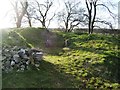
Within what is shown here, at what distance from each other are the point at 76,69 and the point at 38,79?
9.32 feet

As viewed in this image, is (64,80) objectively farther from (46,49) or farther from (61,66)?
(46,49)

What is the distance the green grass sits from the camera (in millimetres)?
12953

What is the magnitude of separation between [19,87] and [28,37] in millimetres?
10226

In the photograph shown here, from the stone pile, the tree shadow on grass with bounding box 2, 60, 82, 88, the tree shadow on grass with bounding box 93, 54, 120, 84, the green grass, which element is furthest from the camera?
the tree shadow on grass with bounding box 93, 54, 120, 84

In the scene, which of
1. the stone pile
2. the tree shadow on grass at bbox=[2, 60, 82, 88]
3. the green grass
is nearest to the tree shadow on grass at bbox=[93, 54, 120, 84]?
the green grass

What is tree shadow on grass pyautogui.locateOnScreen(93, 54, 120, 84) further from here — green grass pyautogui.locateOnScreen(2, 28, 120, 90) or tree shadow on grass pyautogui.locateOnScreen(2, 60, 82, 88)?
tree shadow on grass pyautogui.locateOnScreen(2, 60, 82, 88)

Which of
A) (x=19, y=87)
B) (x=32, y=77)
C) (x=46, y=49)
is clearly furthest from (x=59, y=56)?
(x=19, y=87)

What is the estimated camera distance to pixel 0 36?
17.3 metres

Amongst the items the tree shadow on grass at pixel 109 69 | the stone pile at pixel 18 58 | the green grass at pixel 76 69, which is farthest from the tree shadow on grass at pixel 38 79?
the tree shadow on grass at pixel 109 69

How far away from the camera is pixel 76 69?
50.0 feet

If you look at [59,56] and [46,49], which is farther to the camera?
[46,49]

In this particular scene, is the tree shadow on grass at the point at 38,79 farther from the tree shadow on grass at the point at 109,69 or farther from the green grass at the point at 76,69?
the tree shadow on grass at the point at 109,69

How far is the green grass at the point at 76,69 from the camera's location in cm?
1295

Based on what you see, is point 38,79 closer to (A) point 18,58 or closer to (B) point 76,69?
(A) point 18,58
